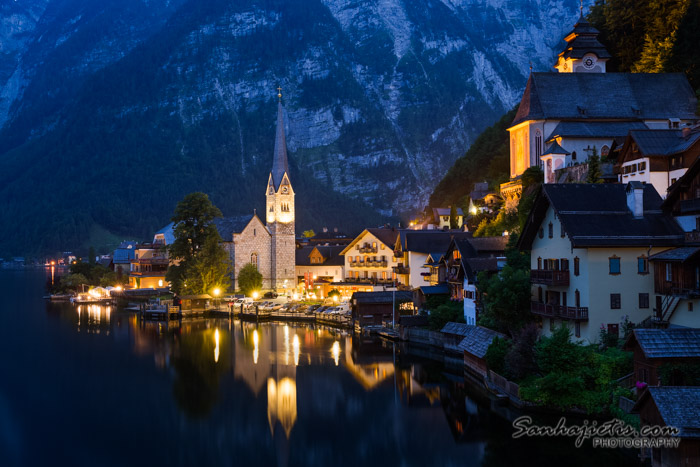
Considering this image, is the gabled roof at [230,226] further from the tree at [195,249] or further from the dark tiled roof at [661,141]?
the dark tiled roof at [661,141]

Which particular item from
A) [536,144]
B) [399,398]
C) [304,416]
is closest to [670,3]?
[536,144]

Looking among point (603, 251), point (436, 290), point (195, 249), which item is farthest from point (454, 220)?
point (603, 251)

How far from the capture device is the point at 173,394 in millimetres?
44531

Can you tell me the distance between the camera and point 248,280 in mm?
98125

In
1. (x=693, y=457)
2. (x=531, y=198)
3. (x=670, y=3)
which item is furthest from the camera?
(x=670, y=3)

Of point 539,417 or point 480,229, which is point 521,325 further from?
point 480,229

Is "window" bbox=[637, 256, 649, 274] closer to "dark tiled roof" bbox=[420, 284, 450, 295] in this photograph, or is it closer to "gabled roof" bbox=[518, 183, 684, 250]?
"gabled roof" bbox=[518, 183, 684, 250]

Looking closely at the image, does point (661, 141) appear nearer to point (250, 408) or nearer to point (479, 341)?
point (479, 341)

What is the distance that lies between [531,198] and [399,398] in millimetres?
22770

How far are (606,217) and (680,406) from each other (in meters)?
15.3

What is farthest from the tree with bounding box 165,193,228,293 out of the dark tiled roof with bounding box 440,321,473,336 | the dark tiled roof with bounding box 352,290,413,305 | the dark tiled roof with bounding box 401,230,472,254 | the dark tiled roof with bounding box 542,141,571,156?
the dark tiled roof with bounding box 542,141,571,156

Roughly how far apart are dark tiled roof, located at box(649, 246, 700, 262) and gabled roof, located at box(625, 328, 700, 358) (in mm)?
4151

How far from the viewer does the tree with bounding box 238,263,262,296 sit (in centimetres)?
9812

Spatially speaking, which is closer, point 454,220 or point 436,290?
point 436,290
